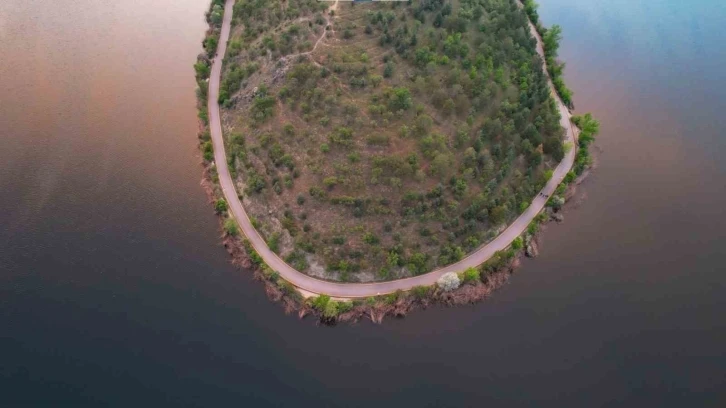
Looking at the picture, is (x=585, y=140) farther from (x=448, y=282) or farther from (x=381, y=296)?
(x=381, y=296)

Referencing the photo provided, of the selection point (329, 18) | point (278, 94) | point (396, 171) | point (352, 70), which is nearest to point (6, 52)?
point (278, 94)

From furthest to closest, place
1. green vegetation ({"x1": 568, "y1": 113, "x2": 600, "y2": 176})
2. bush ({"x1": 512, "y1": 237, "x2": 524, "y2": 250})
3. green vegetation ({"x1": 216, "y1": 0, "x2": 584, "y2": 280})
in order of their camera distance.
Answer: green vegetation ({"x1": 568, "y1": 113, "x2": 600, "y2": 176})
bush ({"x1": 512, "y1": 237, "x2": 524, "y2": 250})
green vegetation ({"x1": 216, "y1": 0, "x2": 584, "y2": 280})

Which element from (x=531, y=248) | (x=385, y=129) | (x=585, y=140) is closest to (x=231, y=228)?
(x=385, y=129)

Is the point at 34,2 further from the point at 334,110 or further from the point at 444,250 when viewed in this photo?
the point at 444,250

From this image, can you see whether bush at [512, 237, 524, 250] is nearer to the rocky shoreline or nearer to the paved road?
the rocky shoreline

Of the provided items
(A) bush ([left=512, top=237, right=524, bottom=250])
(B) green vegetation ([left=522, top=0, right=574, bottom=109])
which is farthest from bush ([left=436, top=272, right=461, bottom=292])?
(B) green vegetation ([left=522, top=0, right=574, bottom=109])

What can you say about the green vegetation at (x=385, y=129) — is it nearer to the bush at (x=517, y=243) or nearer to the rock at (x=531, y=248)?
the bush at (x=517, y=243)
